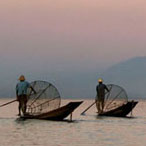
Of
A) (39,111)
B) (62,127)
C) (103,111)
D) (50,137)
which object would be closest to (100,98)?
(103,111)

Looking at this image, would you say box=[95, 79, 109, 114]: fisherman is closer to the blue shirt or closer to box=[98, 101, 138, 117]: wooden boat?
box=[98, 101, 138, 117]: wooden boat

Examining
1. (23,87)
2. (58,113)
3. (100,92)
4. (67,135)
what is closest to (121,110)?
(100,92)

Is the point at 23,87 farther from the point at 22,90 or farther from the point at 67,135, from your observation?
the point at 67,135

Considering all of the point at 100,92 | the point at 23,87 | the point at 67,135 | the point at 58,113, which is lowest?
the point at 67,135

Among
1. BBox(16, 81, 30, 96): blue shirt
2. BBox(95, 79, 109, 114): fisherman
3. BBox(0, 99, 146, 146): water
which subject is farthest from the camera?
BBox(95, 79, 109, 114): fisherman

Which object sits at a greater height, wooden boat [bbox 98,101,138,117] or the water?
wooden boat [bbox 98,101,138,117]

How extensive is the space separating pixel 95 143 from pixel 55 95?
8155 millimetres

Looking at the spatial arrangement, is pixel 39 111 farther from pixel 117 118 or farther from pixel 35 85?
pixel 117 118

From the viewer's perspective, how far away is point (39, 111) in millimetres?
26281

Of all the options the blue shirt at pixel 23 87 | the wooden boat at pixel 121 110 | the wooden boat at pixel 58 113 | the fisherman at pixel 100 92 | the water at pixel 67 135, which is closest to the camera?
the water at pixel 67 135

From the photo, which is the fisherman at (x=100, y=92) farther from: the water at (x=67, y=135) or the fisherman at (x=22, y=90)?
the fisherman at (x=22, y=90)

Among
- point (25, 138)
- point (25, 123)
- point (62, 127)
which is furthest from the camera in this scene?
point (25, 123)

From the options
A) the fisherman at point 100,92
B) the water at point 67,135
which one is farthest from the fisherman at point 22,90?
the fisherman at point 100,92

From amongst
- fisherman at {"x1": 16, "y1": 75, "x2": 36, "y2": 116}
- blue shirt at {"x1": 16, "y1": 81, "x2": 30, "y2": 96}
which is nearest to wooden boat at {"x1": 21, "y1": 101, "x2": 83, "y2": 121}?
fisherman at {"x1": 16, "y1": 75, "x2": 36, "y2": 116}
